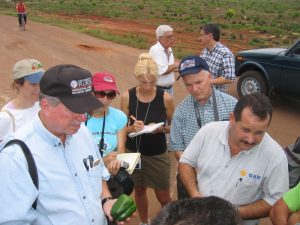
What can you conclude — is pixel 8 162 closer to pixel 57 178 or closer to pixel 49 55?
pixel 57 178

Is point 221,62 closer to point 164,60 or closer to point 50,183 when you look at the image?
point 164,60

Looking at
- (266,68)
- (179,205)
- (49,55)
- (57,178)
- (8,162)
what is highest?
(179,205)

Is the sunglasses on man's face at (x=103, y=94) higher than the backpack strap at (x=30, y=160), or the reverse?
the backpack strap at (x=30, y=160)

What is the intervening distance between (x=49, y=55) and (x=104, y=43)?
3.13m

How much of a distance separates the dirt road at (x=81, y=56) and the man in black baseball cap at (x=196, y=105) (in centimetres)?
181

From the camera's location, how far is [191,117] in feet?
11.8

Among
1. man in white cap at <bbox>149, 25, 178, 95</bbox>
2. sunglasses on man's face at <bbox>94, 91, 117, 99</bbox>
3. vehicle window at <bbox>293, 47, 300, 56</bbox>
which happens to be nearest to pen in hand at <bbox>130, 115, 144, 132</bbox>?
sunglasses on man's face at <bbox>94, 91, 117, 99</bbox>

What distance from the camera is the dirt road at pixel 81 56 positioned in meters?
8.12

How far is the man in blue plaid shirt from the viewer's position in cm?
568

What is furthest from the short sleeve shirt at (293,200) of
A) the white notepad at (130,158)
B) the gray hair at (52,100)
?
the gray hair at (52,100)

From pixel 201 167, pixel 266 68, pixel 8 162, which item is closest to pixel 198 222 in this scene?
pixel 8 162

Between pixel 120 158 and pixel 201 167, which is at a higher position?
pixel 201 167

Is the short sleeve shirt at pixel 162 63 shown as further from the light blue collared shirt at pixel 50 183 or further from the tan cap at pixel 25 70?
the light blue collared shirt at pixel 50 183

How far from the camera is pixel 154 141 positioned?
14.3 ft
